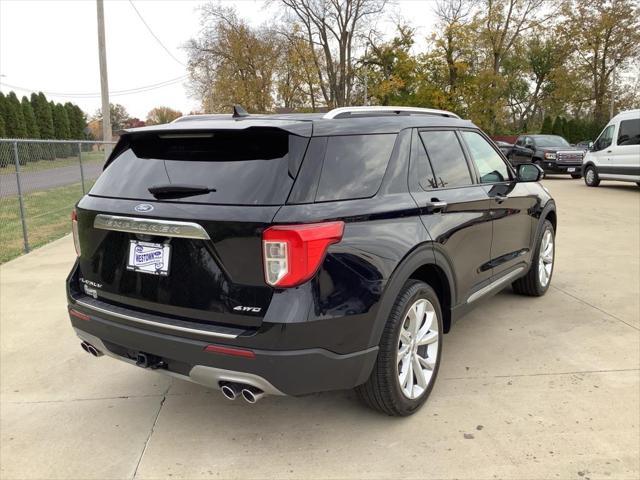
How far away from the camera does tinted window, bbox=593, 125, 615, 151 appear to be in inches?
606

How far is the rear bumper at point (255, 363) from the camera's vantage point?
236 centimetres

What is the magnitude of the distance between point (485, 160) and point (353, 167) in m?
1.92

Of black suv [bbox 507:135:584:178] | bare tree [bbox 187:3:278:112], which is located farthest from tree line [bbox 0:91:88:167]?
black suv [bbox 507:135:584:178]

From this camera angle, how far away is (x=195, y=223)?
2434mm

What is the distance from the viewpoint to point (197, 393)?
11.3 feet

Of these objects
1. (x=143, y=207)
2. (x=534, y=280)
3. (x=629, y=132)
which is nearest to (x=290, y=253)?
(x=143, y=207)

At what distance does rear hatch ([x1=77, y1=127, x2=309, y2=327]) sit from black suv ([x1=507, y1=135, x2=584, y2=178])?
1971cm

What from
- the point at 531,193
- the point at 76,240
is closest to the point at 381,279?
the point at 76,240

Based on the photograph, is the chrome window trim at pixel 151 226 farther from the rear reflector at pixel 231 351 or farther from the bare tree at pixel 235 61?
the bare tree at pixel 235 61

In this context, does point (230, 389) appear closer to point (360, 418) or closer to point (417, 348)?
point (360, 418)

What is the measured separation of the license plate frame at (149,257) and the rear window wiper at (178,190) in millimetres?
250

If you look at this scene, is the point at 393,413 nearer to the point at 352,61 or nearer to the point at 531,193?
the point at 531,193

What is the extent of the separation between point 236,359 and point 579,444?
6.18 ft

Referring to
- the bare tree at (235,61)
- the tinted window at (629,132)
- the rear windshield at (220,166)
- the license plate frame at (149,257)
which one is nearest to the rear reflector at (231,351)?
the license plate frame at (149,257)
